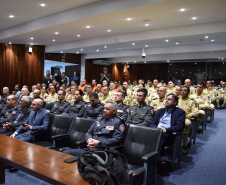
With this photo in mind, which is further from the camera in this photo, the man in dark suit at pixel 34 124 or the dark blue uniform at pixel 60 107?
the dark blue uniform at pixel 60 107

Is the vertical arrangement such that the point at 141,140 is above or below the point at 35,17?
below

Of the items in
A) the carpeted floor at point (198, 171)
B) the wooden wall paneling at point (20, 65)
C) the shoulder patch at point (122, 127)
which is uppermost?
the wooden wall paneling at point (20, 65)

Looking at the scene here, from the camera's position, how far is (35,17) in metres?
6.74

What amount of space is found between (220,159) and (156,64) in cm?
1398

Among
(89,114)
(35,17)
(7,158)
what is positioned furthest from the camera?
(35,17)

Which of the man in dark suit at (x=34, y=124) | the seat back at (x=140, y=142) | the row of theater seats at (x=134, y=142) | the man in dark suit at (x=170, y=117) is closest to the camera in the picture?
the row of theater seats at (x=134, y=142)

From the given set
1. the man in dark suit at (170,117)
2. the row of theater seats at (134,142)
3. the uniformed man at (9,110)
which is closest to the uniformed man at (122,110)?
the man in dark suit at (170,117)

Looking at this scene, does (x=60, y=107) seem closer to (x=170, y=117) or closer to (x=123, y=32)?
(x=170, y=117)

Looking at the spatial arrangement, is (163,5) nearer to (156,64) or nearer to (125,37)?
(125,37)

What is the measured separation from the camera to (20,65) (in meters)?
9.96

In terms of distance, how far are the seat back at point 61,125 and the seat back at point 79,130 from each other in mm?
111

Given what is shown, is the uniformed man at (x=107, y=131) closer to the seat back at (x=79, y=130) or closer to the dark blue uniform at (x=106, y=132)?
the dark blue uniform at (x=106, y=132)

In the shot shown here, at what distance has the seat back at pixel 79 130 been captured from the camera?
9.17 feet

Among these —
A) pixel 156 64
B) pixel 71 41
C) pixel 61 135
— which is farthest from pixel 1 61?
pixel 156 64
